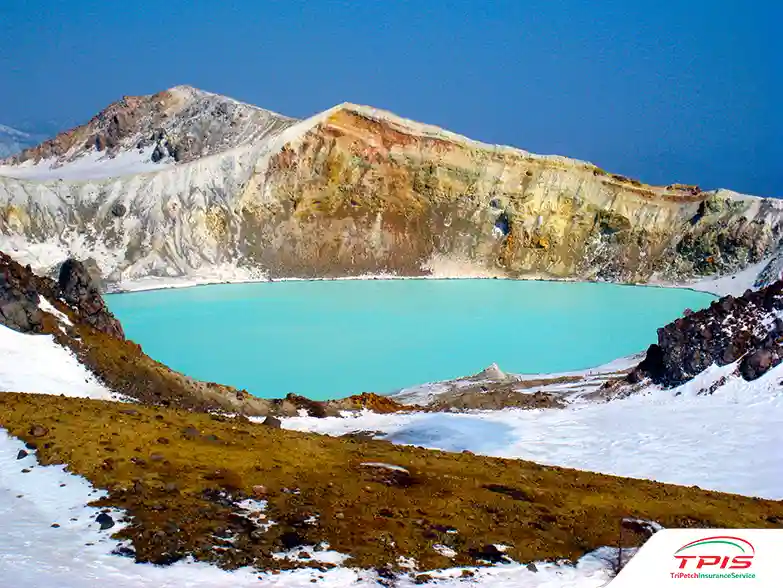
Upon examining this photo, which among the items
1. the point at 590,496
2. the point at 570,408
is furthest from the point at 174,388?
the point at 590,496

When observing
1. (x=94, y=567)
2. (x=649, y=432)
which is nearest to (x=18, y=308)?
(x=94, y=567)

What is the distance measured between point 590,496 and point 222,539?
21.7ft

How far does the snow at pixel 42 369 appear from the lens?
22.2 m

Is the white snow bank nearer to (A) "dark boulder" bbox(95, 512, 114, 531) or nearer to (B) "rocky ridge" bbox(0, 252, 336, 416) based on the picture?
(A) "dark boulder" bbox(95, 512, 114, 531)

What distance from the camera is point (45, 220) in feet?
232

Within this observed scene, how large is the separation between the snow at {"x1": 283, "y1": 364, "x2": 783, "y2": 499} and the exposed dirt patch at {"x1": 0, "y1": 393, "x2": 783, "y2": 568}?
13.6 ft

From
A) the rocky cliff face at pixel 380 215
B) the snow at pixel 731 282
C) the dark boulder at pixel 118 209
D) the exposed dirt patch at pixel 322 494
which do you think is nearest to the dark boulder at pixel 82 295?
the exposed dirt patch at pixel 322 494

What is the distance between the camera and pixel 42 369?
23.2 m

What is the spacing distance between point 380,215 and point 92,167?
99.2ft

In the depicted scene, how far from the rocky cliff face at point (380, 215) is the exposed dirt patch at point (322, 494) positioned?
54.9m

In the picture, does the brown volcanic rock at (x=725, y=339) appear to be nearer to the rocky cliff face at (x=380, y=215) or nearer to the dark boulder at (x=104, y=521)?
the dark boulder at (x=104, y=521)

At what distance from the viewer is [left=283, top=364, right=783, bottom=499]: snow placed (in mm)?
21000

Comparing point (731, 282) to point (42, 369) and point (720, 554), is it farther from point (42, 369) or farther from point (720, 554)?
point (720, 554)

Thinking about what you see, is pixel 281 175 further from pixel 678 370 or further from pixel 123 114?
pixel 678 370
